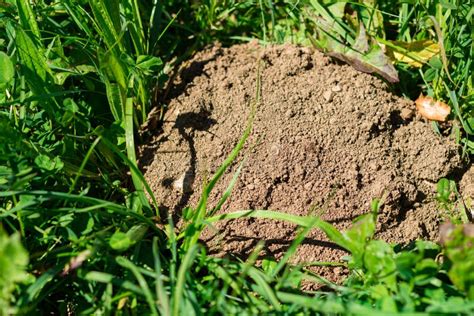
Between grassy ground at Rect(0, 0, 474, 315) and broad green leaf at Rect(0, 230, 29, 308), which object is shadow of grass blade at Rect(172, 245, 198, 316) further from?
broad green leaf at Rect(0, 230, 29, 308)

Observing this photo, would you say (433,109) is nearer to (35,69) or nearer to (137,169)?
(137,169)

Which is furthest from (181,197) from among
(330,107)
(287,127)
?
(330,107)

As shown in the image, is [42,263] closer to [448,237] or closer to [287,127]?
[287,127]

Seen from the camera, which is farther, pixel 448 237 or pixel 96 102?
pixel 96 102

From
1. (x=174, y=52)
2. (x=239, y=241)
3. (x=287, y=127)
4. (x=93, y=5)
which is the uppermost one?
(x=93, y=5)

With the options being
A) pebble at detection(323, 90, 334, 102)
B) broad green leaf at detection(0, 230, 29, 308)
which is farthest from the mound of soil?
broad green leaf at detection(0, 230, 29, 308)

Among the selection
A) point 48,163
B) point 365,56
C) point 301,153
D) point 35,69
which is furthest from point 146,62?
point 365,56
